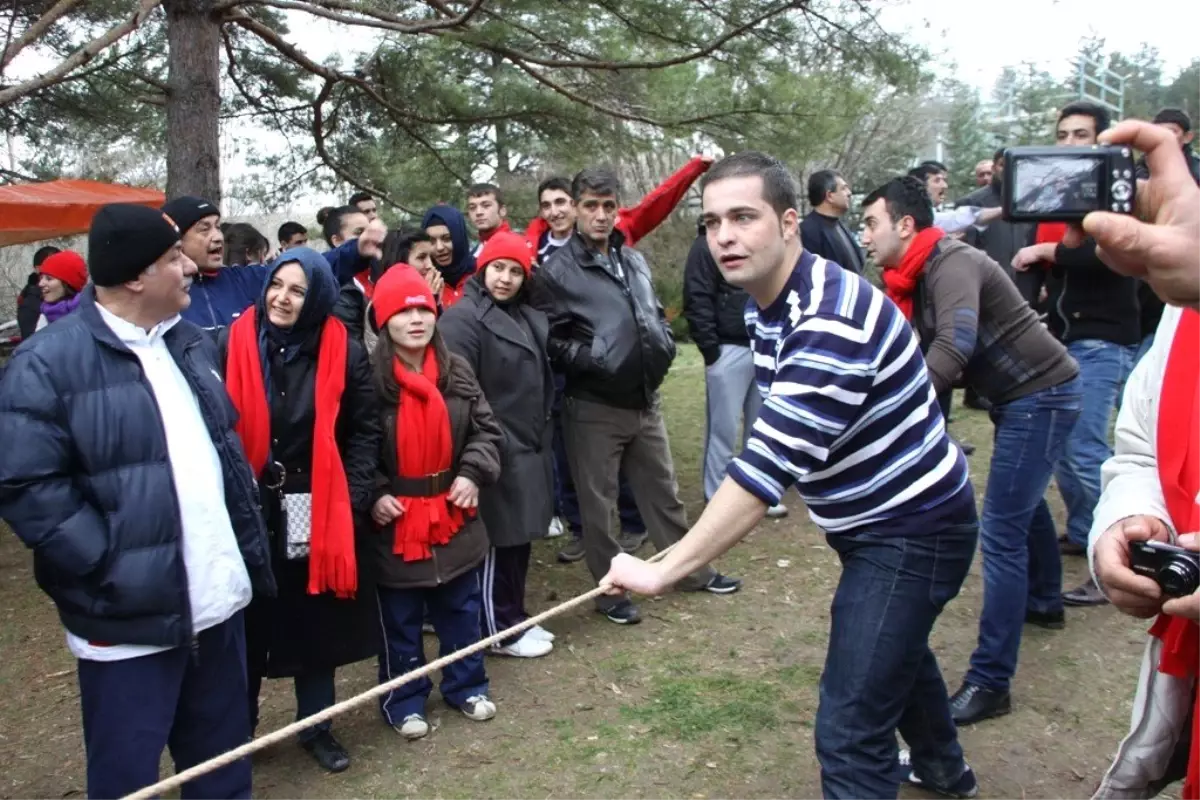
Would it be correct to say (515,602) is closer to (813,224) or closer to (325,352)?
(325,352)

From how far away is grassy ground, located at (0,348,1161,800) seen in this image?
11.8 ft

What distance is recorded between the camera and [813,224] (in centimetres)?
645

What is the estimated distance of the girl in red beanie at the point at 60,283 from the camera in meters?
7.59

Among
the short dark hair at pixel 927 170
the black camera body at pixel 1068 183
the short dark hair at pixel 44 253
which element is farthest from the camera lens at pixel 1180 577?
the short dark hair at pixel 44 253

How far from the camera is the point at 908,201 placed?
13.3ft

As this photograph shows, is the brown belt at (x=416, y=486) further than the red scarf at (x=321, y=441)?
Yes

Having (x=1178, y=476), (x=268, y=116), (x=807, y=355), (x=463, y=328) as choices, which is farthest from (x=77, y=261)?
(x=1178, y=476)

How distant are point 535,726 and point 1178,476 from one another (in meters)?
2.80

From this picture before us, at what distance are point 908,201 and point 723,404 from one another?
7.77 feet

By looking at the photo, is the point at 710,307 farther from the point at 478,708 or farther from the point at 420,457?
the point at 478,708

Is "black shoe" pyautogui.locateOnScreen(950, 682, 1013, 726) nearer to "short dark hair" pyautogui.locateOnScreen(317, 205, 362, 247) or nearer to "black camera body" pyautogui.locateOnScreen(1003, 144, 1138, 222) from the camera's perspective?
"black camera body" pyautogui.locateOnScreen(1003, 144, 1138, 222)

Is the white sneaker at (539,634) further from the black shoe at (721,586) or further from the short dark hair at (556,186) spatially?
the short dark hair at (556,186)

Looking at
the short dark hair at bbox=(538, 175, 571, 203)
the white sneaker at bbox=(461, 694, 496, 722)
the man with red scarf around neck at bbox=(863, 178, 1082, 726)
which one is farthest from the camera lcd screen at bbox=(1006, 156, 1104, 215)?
the short dark hair at bbox=(538, 175, 571, 203)

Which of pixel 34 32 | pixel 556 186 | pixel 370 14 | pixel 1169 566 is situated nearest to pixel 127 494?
pixel 1169 566
